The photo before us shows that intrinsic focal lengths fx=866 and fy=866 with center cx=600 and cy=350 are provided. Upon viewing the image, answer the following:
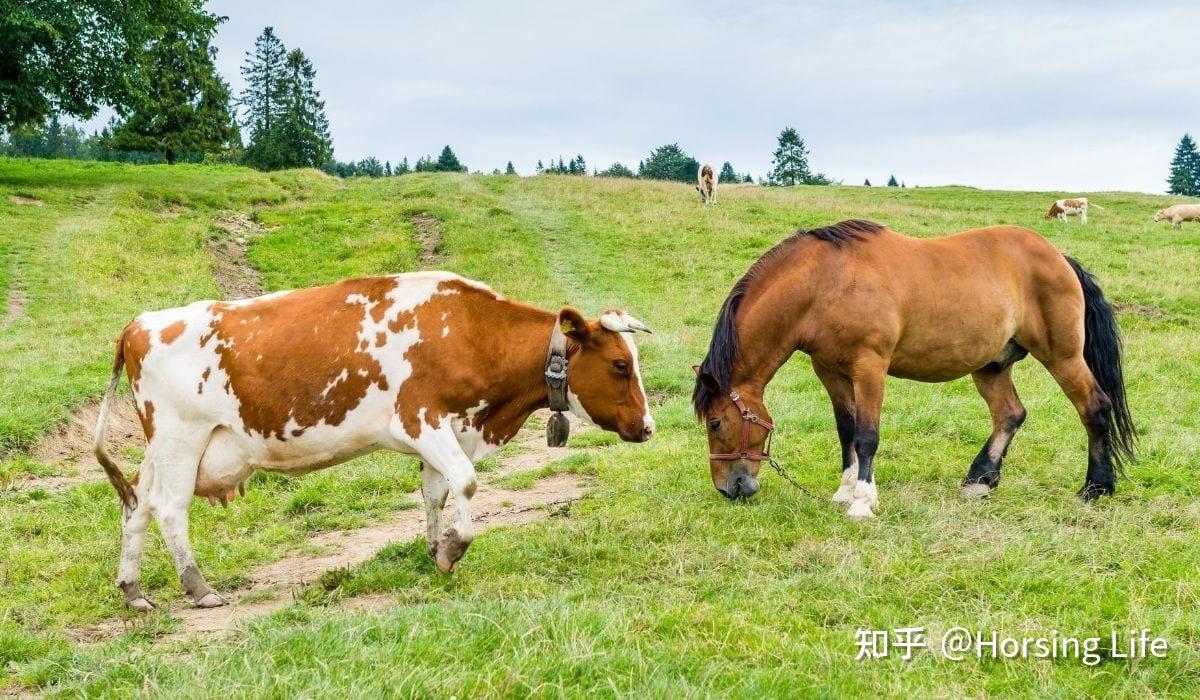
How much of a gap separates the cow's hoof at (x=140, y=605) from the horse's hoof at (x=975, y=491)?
20.5 feet

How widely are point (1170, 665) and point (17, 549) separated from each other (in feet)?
24.4

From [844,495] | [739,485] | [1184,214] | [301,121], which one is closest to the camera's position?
[739,485]

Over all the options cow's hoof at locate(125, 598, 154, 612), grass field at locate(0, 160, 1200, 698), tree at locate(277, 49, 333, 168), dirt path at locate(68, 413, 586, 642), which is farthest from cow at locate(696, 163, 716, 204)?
tree at locate(277, 49, 333, 168)

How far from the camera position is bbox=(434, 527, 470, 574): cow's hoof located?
216 inches

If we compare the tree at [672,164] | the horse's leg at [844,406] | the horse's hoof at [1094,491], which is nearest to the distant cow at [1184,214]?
the horse's hoof at [1094,491]

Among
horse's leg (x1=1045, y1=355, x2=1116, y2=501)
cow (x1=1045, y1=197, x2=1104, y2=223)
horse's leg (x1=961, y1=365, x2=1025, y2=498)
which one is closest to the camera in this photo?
horse's leg (x1=1045, y1=355, x2=1116, y2=501)

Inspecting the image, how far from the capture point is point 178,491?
5.61 metres

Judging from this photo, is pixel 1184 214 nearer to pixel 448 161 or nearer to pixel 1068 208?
pixel 1068 208

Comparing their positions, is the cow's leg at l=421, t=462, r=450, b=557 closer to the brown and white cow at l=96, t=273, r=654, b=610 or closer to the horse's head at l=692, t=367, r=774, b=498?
the brown and white cow at l=96, t=273, r=654, b=610

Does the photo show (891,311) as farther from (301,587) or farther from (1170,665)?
(301,587)

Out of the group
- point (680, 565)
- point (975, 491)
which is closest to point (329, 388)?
point (680, 565)

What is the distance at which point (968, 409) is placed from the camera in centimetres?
1056

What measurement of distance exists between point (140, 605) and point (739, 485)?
444 centimetres

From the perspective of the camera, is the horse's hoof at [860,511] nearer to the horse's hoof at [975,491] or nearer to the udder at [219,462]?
the horse's hoof at [975,491]
